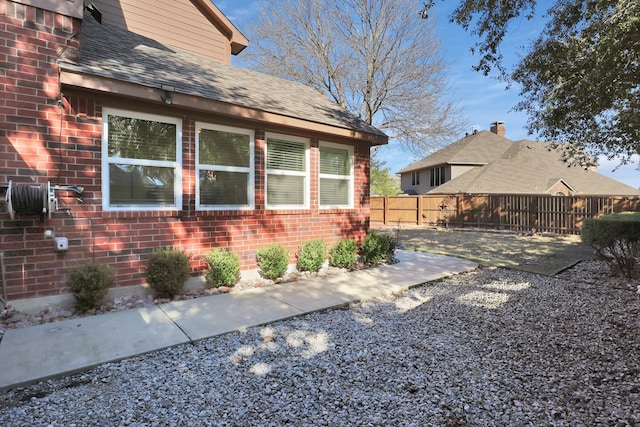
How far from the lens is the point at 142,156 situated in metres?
5.02

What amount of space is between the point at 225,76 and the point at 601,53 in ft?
22.1

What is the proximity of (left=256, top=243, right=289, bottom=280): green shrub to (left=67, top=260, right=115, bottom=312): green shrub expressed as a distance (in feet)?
7.33

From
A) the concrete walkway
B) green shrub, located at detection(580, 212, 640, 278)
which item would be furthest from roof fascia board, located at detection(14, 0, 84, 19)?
green shrub, located at detection(580, 212, 640, 278)

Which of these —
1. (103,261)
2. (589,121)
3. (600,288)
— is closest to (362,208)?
(600,288)

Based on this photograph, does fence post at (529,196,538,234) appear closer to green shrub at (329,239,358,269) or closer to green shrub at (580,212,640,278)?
green shrub at (580,212,640,278)

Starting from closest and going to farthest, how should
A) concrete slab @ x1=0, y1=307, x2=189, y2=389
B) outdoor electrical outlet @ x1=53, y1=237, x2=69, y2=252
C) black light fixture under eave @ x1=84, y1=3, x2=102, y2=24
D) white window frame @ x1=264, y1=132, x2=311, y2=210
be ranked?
concrete slab @ x1=0, y1=307, x2=189, y2=389 → outdoor electrical outlet @ x1=53, y1=237, x2=69, y2=252 → white window frame @ x1=264, y1=132, x2=311, y2=210 → black light fixture under eave @ x1=84, y1=3, x2=102, y2=24

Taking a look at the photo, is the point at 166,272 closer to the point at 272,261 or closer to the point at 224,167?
the point at 272,261

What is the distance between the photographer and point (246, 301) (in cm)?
483

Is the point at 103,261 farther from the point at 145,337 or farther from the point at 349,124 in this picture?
the point at 349,124

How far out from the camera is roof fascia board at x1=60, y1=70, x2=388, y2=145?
4230 mm

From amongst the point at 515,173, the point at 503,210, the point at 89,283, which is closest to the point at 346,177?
the point at 89,283

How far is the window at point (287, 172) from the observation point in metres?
6.40

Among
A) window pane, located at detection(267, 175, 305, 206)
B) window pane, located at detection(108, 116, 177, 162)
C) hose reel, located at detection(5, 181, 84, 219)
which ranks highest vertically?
window pane, located at detection(108, 116, 177, 162)

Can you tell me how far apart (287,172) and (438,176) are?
985 inches
